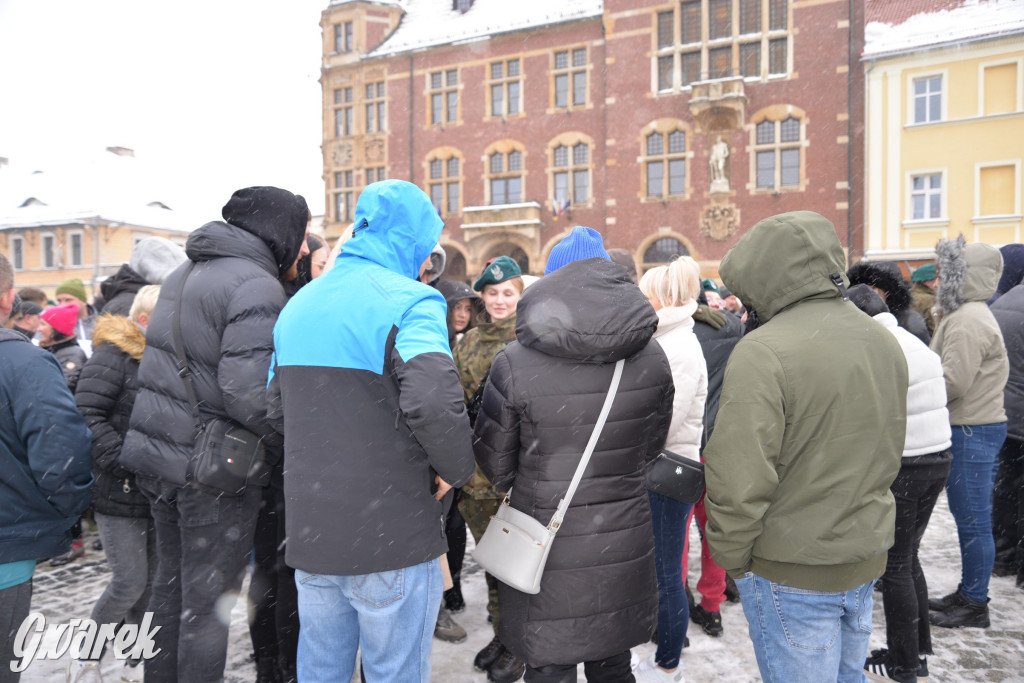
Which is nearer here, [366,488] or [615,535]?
[366,488]

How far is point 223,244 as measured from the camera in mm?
2801

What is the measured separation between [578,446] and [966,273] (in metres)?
3.07

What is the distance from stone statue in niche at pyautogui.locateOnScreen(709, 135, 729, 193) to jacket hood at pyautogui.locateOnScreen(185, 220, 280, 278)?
19.7 meters

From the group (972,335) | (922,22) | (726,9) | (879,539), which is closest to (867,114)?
(922,22)

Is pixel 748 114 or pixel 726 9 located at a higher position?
pixel 726 9

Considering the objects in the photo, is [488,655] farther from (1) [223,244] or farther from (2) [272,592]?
(1) [223,244]

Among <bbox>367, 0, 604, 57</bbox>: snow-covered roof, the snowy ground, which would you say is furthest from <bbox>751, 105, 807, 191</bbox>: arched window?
the snowy ground

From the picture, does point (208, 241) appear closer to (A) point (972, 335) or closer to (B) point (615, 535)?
(B) point (615, 535)

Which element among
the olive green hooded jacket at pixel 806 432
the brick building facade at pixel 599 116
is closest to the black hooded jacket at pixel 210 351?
the olive green hooded jacket at pixel 806 432

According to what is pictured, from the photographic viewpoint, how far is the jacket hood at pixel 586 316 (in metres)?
2.32

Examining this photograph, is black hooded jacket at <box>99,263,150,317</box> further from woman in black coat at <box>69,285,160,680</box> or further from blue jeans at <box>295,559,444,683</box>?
blue jeans at <box>295,559,444,683</box>

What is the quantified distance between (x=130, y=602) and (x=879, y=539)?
3370 mm

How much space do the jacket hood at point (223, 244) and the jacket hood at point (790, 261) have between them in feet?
6.36

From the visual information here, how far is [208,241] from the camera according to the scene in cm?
279
